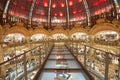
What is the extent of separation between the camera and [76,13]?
1116 inches

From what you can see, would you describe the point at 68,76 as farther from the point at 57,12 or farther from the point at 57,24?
the point at 57,12

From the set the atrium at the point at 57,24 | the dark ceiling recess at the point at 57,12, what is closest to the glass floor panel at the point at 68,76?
the atrium at the point at 57,24

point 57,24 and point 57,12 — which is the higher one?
point 57,12

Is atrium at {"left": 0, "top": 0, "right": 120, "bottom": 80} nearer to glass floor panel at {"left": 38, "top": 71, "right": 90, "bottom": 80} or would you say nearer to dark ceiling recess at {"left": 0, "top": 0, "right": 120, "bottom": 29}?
dark ceiling recess at {"left": 0, "top": 0, "right": 120, "bottom": 29}

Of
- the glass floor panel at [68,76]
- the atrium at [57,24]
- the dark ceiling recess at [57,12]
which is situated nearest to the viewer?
the glass floor panel at [68,76]

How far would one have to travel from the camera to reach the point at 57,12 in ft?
96.0

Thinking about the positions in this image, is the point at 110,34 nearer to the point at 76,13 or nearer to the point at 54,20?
the point at 76,13

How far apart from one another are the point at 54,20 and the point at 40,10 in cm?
352

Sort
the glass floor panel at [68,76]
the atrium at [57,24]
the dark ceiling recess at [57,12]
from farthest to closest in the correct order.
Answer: the dark ceiling recess at [57,12] → the atrium at [57,24] → the glass floor panel at [68,76]

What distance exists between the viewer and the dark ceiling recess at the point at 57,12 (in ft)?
79.3

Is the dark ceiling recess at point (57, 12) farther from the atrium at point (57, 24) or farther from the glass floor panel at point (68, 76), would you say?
the glass floor panel at point (68, 76)

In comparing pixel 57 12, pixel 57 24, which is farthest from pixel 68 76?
pixel 57 12

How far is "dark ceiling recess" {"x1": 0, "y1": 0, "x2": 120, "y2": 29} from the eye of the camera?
24.2m

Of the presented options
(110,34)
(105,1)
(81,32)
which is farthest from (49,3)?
(110,34)
